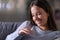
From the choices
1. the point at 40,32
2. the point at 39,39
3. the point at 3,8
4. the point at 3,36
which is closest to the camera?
the point at 39,39

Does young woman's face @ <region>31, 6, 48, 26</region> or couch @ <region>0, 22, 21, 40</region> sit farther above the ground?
young woman's face @ <region>31, 6, 48, 26</region>

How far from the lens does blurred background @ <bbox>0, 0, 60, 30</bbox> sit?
234 cm

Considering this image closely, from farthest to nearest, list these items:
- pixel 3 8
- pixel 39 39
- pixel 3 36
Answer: pixel 3 8
pixel 3 36
pixel 39 39

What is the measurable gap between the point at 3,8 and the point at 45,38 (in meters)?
1.18

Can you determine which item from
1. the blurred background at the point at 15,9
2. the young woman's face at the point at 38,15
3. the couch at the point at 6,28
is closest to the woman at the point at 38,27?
the young woman's face at the point at 38,15

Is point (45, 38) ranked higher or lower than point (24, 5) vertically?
lower

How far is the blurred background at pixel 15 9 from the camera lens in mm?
2340

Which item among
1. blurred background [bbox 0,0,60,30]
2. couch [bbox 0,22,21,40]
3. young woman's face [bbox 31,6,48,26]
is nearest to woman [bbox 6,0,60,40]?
young woman's face [bbox 31,6,48,26]

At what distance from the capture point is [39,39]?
135cm

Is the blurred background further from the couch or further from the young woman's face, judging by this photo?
the young woman's face

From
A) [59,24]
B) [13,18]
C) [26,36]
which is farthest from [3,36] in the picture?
[59,24]

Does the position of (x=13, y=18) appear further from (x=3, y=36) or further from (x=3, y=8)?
(x=3, y=36)

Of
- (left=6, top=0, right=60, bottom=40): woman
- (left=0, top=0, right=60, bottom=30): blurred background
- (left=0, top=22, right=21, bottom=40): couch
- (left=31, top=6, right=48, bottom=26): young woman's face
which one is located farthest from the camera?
(left=0, top=0, right=60, bottom=30): blurred background

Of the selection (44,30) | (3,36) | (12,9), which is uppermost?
(12,9)
